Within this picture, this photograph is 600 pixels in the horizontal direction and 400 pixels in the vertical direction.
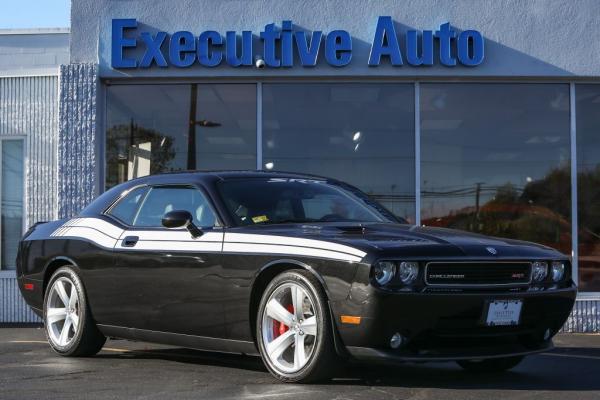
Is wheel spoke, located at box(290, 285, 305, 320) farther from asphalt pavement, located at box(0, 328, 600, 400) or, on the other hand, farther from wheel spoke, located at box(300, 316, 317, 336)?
asphalt pavement, located at box(0, 328, 600, 400)

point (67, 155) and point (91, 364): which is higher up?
point (67, 155)

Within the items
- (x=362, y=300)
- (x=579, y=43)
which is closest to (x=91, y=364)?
(x=362, y=300)

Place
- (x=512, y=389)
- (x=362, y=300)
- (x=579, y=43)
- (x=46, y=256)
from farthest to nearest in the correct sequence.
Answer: (x=579, y=43), (x=46, y=256), (x=512, y=389), (x=362, y=300)

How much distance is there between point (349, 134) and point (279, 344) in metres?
6.11

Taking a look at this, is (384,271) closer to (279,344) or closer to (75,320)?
(279,344)

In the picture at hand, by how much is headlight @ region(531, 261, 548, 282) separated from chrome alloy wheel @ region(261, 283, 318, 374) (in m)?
1.37

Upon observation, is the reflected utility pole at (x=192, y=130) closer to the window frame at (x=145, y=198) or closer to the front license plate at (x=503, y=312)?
the window frame at (x=145, y=198)

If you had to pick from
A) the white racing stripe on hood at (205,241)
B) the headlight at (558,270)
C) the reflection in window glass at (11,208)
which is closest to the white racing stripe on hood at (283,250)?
the white racing stripe on hood at (205,241)

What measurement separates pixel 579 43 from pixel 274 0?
3.43 metres

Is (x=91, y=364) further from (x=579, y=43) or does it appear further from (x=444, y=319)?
(x=579, y=43)

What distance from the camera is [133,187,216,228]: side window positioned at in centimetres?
712

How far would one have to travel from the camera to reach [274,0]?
11898mm

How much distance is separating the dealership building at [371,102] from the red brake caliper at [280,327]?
582cm

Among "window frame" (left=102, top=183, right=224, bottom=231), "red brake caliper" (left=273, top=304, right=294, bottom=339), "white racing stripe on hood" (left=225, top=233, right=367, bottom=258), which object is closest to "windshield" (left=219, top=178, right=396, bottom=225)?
"window frame" (left=102, top=183, right=224, bottom=231)
